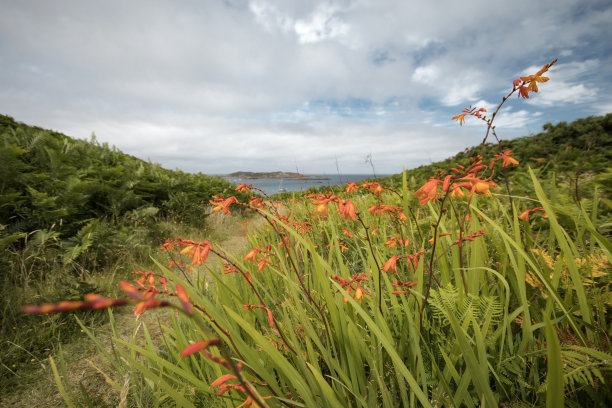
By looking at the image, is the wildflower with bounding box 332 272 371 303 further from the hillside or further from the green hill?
the green hill

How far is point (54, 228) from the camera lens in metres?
3.62

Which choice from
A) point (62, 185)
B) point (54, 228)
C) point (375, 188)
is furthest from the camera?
point (62, 185)

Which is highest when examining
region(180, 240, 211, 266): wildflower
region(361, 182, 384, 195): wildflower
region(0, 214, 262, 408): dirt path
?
region(361, 182, 384, 195): wildflower

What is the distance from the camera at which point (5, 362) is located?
211cm

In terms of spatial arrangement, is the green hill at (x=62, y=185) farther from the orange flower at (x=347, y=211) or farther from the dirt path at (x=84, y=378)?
the orange flower at (x=347, y=211)

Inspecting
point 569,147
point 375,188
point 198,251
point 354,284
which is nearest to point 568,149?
point 569,147

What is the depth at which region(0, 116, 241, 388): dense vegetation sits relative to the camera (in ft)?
8.11

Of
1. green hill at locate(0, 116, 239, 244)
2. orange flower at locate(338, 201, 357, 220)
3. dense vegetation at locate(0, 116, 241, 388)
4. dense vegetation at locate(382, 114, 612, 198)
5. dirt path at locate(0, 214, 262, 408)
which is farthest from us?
green hill at locate(0, 116, 239, 244)

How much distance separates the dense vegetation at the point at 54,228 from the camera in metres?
2.47

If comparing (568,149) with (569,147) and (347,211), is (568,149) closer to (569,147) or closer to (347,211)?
(569,147)

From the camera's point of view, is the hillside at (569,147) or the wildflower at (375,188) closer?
the wildflower at (375,188)

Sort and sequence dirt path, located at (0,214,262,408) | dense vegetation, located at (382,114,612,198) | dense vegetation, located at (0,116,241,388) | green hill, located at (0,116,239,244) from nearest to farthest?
dirt path, located at (0,214,262,408) < dense vegetation, located at (0,116,241,388) < dense vegetation, located at (382,114,612,198) < green hill, located at (0,116,239,244)

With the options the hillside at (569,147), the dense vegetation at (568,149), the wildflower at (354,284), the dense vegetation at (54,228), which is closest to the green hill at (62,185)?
the dense vegetation at (54,228)

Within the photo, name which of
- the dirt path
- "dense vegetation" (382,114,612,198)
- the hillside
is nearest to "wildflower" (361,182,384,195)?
the dirt path
